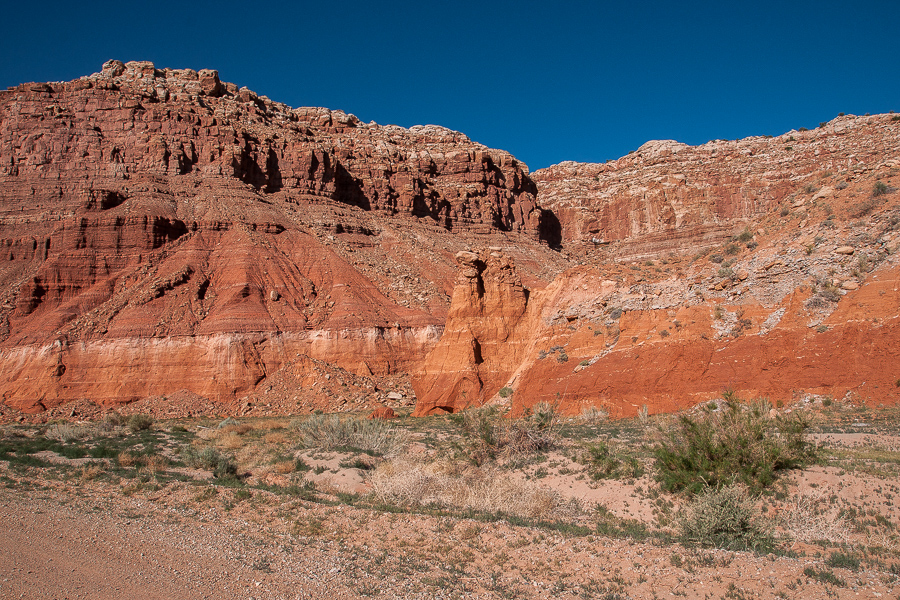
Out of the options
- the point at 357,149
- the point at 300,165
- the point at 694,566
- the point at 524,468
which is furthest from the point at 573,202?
the point at 694,566

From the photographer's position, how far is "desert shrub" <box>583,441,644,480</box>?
41.5 feet

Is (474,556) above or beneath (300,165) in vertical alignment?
beneath

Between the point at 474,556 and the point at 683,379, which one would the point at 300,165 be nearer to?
the point at 683,379

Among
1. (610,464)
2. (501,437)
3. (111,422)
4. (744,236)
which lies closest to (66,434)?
(111,422)

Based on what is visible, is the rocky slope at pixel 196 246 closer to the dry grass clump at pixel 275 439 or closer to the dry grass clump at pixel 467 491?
the dry grass clump at pixel 275 439

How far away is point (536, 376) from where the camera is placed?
77.4 ft

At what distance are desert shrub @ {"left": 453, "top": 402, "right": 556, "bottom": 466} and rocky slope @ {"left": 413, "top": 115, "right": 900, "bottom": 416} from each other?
4600 millimetres

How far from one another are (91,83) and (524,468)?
246 feet

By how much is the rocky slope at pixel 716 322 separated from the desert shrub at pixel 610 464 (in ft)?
19.2

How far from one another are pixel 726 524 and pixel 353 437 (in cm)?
1441

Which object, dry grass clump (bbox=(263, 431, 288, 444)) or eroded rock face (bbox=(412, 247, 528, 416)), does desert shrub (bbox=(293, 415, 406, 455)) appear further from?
eroded rock face (bbox=(412, 247, 528, 416))

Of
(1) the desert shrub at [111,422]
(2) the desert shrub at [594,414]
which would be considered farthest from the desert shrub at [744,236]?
(1) the desert shrub at [111,422]

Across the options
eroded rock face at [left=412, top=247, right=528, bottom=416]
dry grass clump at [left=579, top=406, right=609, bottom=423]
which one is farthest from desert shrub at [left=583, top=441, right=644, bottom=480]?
eroded rock face at [left=412, top=247, right=528, bottom=416]

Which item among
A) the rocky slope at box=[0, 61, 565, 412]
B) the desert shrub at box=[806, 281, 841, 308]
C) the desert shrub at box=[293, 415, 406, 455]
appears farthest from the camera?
the rocky slope at box=[0, 61, 565, 412]
